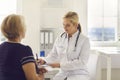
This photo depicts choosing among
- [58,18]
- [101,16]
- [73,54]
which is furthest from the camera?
[101,16]

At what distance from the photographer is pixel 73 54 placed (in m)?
2.44

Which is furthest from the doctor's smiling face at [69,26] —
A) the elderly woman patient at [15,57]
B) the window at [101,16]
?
the window at [101,16]

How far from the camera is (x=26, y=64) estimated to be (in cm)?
159

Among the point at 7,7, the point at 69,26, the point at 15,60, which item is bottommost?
the point at 15,60

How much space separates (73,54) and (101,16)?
143 cm

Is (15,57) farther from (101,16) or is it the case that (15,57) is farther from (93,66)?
(101,16)

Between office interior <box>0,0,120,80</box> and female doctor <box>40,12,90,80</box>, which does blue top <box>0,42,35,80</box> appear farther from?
office interior <box>0,0,120,80</box>

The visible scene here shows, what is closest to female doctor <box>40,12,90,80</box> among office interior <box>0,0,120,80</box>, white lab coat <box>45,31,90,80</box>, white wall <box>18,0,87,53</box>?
white lab coat <box>45,31,90,80</box>

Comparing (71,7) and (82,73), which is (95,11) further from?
(82,73)

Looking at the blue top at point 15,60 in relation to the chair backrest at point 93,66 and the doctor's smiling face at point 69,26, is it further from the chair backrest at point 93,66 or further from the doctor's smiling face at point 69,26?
the chair backrest at point 93,66

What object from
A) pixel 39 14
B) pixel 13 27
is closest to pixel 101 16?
pixel 39 14

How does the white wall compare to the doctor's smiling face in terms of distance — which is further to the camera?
the white wall

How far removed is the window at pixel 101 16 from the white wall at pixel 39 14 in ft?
1.43

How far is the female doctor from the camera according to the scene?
2399 millimetres
